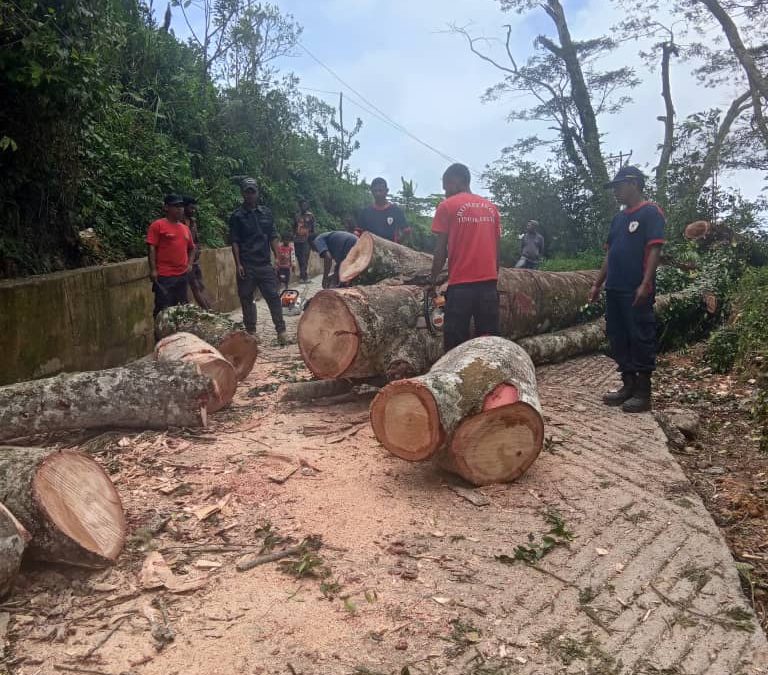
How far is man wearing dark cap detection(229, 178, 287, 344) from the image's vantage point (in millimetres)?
6785

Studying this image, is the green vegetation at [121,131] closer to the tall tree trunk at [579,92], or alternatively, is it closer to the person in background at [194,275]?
the person in background at [194,275]

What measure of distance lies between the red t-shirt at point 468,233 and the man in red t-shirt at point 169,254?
2.97 metres

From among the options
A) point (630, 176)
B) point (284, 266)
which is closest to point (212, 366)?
point (630, 176)

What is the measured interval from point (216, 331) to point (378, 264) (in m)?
1.60

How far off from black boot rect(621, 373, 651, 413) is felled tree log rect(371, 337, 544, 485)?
5.22ft

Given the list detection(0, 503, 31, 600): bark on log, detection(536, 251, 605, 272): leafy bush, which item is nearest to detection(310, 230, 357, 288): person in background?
detection(0, 503, 31, 600): bark on log

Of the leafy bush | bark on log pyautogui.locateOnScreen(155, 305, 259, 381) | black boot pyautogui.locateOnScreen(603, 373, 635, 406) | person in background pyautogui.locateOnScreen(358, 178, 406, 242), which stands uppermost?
person in background pyautogui.locateOnScreen(358, 178, 406, 242)

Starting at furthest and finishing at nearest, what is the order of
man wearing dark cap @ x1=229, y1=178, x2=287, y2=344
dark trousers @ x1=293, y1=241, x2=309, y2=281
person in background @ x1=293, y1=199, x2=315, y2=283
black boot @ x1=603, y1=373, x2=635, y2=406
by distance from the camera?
dark trousers @ x1=293, y1=241, x2=309, y2=281 < person in background @ x1=293, y1=199, x2=315, y2=283 < man wearing dark cap @ x1=229, y1=178, x2=287, y2=344 < black boot @ x1=603, y1=373, x2=635, y2=406

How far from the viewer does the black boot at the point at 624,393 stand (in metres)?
4.79

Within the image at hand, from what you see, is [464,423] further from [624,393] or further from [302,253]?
[302,253]

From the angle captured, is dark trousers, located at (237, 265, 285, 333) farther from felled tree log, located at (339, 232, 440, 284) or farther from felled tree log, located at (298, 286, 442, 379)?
felled tree log, located at (298, 286, 442, 379)

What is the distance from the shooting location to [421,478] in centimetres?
343

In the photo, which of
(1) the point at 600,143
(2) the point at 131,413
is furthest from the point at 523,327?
(1) the point at 600,143

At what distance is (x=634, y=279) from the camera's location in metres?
4.54
